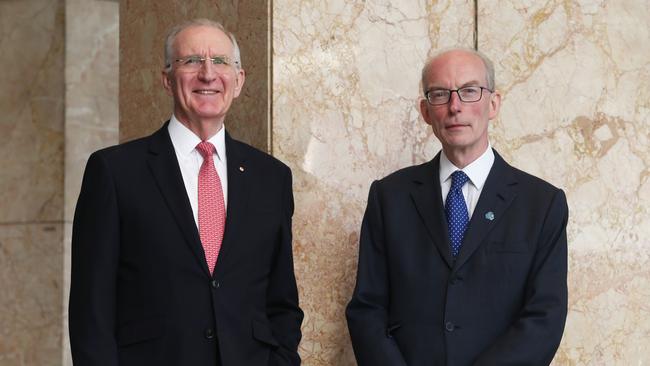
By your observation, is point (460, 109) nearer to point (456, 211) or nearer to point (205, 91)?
point (456, 211)

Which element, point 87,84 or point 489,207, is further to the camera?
point 87,84

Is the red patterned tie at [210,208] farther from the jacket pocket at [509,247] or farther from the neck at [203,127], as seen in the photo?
the jacket pocket at [509,247]

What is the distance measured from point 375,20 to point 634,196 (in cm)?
151

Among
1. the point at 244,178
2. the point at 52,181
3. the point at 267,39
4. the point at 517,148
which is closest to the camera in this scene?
the point at 244,178

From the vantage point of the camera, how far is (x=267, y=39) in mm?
4344

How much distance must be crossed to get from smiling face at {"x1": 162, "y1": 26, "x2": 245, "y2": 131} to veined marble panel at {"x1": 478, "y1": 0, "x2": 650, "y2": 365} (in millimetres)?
1624

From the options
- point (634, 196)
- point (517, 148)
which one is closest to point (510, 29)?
point (517, 148)

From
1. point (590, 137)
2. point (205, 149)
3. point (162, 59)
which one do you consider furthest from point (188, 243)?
point (590, 137)

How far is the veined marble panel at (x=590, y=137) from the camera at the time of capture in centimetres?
491

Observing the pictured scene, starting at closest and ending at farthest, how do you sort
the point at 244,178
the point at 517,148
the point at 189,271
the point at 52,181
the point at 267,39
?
the point at 189,271 → the point at 244,178 → the point at 267,39 → the point at 517,148 → the point at 52,181

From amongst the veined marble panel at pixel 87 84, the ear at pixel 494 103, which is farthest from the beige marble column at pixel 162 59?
the veined marble panel at pixel 87 84

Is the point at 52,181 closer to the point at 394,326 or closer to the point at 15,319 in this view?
the point at 15,319

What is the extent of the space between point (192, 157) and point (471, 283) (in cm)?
103

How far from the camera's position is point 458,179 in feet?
12.7
